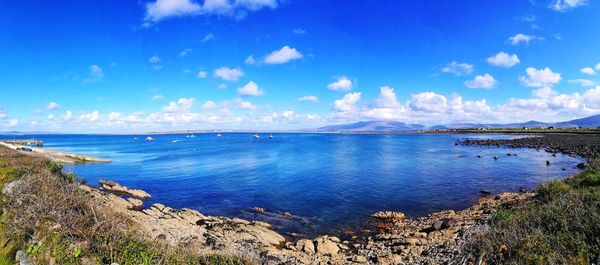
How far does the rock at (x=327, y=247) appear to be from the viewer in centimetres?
1702

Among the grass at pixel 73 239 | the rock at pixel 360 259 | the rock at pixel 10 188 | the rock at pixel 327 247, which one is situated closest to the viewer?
the grass at pixel 73 239

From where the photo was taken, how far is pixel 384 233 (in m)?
20.7

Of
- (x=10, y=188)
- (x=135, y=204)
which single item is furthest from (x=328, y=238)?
(x=135, y=204)

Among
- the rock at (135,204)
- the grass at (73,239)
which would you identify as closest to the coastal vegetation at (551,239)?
the grass at (73,239)

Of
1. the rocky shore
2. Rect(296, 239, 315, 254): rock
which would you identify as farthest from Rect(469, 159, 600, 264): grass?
Rect(296, 239, 315, 254): rock

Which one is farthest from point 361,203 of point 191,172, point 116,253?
point 191,172

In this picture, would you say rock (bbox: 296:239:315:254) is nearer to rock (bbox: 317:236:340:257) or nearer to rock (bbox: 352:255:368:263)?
rock (bbox: 317:236:340:257)

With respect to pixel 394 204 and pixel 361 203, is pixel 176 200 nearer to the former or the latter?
pixel 361 203

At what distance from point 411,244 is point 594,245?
892cm

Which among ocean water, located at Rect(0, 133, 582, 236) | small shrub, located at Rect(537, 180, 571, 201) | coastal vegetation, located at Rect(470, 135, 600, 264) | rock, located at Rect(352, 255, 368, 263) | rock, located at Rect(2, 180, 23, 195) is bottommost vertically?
ocean water, located at Rect(0, 133, 582, 236)

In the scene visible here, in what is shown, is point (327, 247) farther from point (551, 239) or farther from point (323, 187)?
point (323, 187)

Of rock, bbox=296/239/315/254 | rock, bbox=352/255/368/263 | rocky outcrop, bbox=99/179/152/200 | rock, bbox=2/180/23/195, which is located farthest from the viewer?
rocky outcrop, bbox=99/179/152/200

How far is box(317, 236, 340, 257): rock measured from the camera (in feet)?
55.8

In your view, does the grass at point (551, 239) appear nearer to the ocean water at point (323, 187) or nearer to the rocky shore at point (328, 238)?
the rocky shore at point (328, 238)
